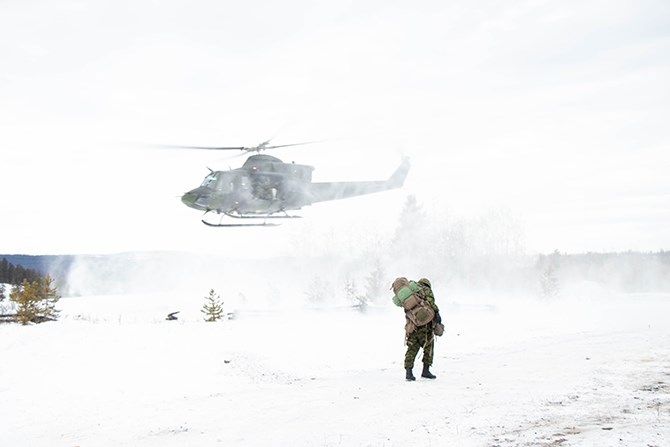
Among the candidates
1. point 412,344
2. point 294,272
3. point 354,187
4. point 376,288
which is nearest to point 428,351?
point 412,344

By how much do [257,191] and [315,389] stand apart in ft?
46.3

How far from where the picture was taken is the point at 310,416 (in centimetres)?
686

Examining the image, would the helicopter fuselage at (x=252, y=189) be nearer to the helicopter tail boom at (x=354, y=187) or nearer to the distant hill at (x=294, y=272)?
the helicopter tail boom at (x=354, y=187)

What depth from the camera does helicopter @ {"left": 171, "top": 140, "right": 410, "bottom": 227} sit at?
2152 centimetres

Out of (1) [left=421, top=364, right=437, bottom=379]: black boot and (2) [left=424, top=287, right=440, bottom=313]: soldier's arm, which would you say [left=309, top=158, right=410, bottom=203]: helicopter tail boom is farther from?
(1) [left=421, top=364, right=437, bottom=379]: black boot

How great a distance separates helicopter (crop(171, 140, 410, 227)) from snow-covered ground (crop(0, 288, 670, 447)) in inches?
211

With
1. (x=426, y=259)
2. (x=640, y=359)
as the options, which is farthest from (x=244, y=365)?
(x=426, y=259)

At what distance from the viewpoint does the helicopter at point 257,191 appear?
21.5m

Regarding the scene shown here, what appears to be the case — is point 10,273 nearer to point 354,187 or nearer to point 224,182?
point 224,182

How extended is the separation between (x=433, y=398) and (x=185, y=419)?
3.42 metres

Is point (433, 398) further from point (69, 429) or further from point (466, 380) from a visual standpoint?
point (69, 429)

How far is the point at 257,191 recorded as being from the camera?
72.3ft

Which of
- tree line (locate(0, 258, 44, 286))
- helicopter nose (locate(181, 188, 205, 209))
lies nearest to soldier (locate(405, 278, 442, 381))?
helicopter nose (locate(181, 188, 205, 209))

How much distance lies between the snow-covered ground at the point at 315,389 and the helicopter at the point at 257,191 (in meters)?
5.36
